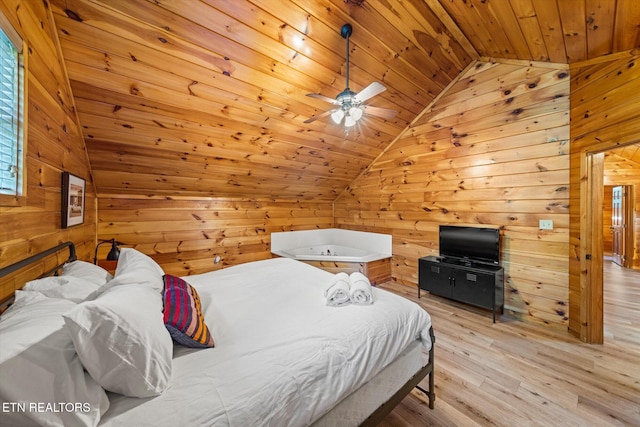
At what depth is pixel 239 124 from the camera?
2.87 metres

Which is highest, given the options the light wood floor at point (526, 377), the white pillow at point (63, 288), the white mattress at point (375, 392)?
the white pillow at point (63, 288)

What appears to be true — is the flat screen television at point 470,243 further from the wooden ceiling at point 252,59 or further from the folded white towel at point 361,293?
the folded white towel at point 361,293

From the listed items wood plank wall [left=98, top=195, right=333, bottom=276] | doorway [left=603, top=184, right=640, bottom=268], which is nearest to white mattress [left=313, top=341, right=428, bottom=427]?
wood plank wall [left=98, top=195, right=333, bottom=276]

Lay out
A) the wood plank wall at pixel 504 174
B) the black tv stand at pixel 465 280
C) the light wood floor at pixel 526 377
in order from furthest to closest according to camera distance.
→ 1. the black tv stand at pixel 465 280
2. the wood plank wall at pixel 504 174
3. the light wood floor at pixel 526 377

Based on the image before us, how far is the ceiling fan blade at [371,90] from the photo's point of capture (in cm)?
185

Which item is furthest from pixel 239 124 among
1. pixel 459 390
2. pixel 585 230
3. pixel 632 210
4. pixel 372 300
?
pixel 632 210

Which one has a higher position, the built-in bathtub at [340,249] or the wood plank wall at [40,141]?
the wood plank wall at [40,141]

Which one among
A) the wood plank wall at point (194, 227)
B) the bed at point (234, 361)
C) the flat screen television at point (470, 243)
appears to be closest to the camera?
the bed at point (234, 361)

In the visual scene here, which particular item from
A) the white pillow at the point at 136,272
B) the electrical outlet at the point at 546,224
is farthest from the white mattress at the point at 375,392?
the electrical outlet at the point at 546,224

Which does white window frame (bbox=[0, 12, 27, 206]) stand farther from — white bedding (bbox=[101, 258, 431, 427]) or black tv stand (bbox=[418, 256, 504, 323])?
black tv stand (bbox=[418, 256, 504, 323])

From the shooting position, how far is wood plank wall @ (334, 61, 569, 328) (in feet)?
9.04

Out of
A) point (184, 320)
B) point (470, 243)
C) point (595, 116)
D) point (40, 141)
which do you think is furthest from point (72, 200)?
point (595, 116)

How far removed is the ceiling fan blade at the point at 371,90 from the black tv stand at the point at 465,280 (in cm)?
244

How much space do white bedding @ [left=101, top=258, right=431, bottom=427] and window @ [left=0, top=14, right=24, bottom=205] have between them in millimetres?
1133
